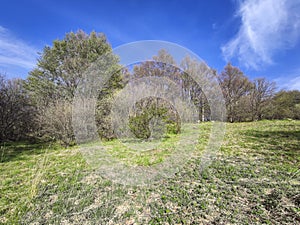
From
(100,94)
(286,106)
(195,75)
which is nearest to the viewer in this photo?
(195,75)

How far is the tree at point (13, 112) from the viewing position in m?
6.18

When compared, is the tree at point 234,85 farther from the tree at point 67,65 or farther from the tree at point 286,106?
the tree at point 67,65

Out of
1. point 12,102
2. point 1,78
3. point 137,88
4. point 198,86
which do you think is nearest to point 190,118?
point 198,86

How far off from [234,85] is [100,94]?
47.0ft

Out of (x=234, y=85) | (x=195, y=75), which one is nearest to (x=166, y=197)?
(x=195, y=75)

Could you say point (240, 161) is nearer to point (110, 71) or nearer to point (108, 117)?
point (108, 117)

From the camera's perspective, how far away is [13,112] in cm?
648

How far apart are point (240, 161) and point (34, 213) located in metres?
3.90

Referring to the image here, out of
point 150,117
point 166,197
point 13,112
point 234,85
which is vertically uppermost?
point 234,85

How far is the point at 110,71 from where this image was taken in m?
9.59

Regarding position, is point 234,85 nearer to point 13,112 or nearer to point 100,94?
point 100,94

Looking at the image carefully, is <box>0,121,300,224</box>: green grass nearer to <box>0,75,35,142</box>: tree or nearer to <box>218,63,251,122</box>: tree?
<box>0,75,35,142</box>: tree

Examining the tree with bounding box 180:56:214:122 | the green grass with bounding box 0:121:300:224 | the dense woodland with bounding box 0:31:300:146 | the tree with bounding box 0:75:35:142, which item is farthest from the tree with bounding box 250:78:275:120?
the tree with bounding box 0:75:35:142

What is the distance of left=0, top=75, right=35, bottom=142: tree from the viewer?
243 inches
